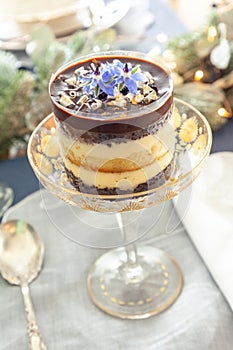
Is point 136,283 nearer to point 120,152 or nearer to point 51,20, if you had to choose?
point 120,152

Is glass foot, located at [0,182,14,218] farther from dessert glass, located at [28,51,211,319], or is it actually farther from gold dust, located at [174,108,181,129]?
gold dust, located at [174,108,181,129]

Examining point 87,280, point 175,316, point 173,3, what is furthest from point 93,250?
point 173,3

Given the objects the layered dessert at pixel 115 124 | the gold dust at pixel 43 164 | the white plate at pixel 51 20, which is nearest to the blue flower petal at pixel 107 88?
the layered dessert at pixel 115 124

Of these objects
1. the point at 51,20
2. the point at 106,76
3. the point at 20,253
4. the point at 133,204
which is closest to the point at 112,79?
the point at 106,76

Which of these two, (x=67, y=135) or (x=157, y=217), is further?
(x=157, y=217)

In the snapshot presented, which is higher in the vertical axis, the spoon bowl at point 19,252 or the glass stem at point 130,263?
the spoon bowl at point 19,252

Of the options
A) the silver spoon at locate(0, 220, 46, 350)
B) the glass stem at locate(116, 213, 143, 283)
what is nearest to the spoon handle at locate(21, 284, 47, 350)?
the silver spoon at locate(0, 220, 46, 350)

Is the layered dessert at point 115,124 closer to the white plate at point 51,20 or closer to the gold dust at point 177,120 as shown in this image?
the gold dust at point 177,120

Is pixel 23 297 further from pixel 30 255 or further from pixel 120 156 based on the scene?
pixel 120 156
